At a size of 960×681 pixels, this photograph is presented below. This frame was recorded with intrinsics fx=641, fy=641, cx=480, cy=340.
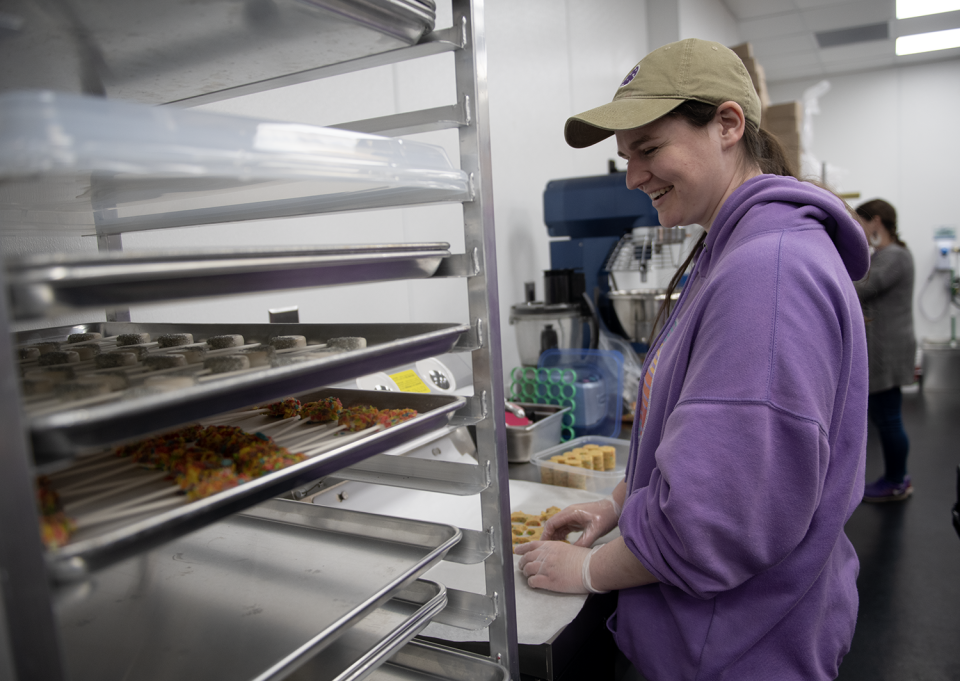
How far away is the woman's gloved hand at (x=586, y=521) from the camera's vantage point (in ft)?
4.28

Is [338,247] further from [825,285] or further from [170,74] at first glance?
[825,285]

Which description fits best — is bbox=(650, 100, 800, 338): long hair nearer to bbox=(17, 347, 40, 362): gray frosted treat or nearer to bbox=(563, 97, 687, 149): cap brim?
bbox=(563, 97, 687, 149): cap brim

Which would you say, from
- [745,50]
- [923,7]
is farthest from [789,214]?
[923,7]

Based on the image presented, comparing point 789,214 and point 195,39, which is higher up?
point 195,39

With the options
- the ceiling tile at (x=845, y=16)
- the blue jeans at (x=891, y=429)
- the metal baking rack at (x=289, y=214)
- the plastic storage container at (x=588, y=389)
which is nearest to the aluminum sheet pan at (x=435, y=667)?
the metal baking rack at (x=289, y=214)

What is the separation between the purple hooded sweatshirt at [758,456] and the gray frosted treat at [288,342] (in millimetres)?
539

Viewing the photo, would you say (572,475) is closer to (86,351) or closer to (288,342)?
(288,342)

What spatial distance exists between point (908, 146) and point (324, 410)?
8.36 m

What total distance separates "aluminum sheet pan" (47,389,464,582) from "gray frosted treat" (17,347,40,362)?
0.50 meters

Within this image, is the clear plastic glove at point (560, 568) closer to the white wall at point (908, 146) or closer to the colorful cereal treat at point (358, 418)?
the colorful cereal treat at point (358, 418)

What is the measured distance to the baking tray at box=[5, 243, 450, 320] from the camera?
432mm

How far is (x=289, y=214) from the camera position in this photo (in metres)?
1.01

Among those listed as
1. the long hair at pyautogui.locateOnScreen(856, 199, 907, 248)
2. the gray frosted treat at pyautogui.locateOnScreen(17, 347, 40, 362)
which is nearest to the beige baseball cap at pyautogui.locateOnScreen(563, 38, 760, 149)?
the gray frosted treat at pyautogui.locateOnScreen(17, 347, 40, 362)

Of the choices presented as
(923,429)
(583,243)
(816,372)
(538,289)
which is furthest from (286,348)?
(923,429)
